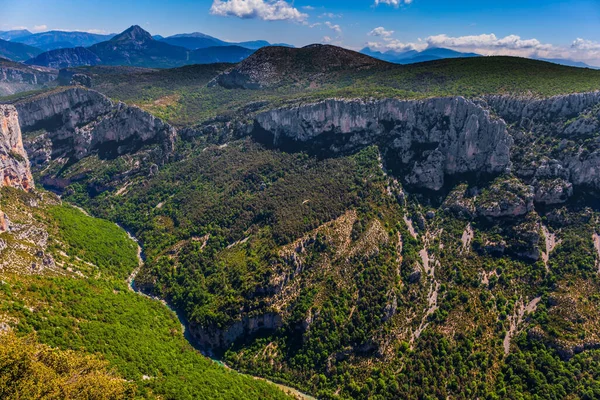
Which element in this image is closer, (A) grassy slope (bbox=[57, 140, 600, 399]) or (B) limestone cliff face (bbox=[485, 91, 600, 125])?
(A) grassy slope (bbox=[57, 140, 600, 399])

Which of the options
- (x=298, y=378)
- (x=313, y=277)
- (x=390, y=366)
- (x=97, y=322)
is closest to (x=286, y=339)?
(x=298, y=378)

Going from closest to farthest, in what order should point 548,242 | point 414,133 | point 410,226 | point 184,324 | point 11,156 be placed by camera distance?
point 184,324 → point 548,242 → point 11,156 → point 410,226 → point 414,133

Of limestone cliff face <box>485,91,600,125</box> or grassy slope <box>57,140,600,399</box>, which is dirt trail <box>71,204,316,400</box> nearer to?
grassy slope <box>57,140,600,399</box>

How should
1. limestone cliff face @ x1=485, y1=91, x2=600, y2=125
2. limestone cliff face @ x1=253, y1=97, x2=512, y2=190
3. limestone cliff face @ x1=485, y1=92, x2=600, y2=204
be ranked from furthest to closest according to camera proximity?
limestone cliff face @ x1=253, y1=97, x2=512, y2=190 → limestone cliff face @ x1=485, y1=91, x2=600, y2=125 → limestone cliff face @ x1=485, y1=92, x2=600, y2=204

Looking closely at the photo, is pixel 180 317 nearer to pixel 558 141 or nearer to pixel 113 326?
pixel 113 326

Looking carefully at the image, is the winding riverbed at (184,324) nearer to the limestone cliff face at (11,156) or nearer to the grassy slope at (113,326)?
the grassy slope at (113,326)

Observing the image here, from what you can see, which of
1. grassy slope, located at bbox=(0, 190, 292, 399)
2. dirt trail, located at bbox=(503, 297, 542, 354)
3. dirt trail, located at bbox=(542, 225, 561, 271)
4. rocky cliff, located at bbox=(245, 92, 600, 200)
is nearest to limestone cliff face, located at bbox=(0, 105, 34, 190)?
grassy slope, located at bbox=(0, 190, 292, 399)

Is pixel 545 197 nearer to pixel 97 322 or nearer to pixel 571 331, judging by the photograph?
pixel 571 331

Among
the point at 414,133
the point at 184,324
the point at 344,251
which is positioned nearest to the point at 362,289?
Result: the point at 344,251
